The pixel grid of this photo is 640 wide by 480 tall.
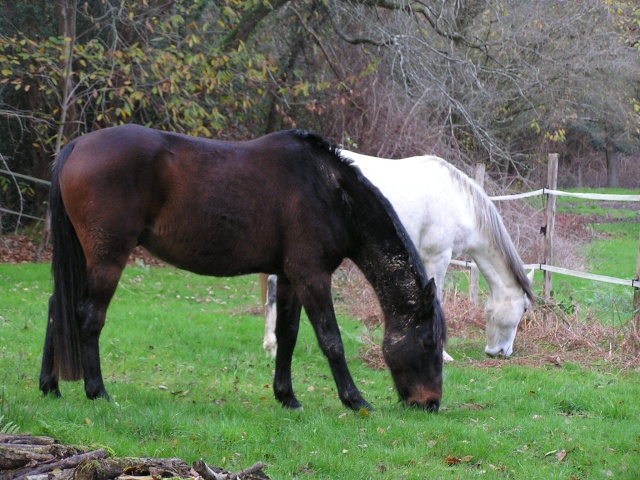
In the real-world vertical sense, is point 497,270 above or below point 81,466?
above

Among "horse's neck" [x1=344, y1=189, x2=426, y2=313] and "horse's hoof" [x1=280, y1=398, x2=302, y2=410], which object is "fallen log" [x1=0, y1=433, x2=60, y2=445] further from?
"horse's neck" [x1=344, y1=189, x2=426, y2=313]

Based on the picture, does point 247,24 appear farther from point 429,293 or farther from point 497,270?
point 429,293

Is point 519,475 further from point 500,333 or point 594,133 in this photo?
point 594,133

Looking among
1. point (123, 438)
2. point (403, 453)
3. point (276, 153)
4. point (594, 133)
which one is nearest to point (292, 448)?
point (403, 453)

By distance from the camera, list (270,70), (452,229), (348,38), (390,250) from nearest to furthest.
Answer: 1. (390,250)
2. (452,229)
3. (270,70)
4. (348,38)

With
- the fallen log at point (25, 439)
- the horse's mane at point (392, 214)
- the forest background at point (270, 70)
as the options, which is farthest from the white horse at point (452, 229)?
the forest background at point (270, 70)

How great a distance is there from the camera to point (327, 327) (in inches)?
215

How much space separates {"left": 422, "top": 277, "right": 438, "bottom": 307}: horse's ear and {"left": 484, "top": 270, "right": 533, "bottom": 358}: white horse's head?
258cm

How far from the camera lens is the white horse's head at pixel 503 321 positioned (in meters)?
7.81

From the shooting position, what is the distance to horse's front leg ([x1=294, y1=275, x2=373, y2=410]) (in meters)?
5.43

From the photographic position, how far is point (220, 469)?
383 cm

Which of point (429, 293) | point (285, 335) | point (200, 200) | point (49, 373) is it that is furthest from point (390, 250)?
point (49, 373)

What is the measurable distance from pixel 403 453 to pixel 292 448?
2.16 feet

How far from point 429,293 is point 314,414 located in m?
1.19
